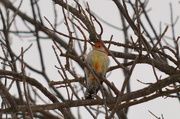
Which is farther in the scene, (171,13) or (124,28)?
(124,28)

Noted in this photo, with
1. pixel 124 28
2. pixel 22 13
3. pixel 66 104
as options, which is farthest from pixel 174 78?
pixel 22 13

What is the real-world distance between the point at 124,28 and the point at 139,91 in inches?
136

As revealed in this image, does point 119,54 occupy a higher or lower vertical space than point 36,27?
lower

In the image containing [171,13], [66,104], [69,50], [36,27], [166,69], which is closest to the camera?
[69,50]

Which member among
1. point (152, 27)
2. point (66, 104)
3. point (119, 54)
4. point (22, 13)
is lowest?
point (66, 104)

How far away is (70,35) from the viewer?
2777 millimetres

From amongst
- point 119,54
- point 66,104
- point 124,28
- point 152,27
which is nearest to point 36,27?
point 124,28

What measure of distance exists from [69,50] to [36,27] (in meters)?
3.66

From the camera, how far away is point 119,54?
368cm

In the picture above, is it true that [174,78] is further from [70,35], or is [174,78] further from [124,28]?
[124,28]

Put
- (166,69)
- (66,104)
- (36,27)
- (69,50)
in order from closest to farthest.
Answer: (69,50) < (66,104) < (166,69) < (36,27)

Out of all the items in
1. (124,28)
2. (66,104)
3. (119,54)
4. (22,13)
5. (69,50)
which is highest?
(22,13)

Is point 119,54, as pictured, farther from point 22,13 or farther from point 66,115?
point 22,13

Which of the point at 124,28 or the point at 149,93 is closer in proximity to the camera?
the point at 149,93
